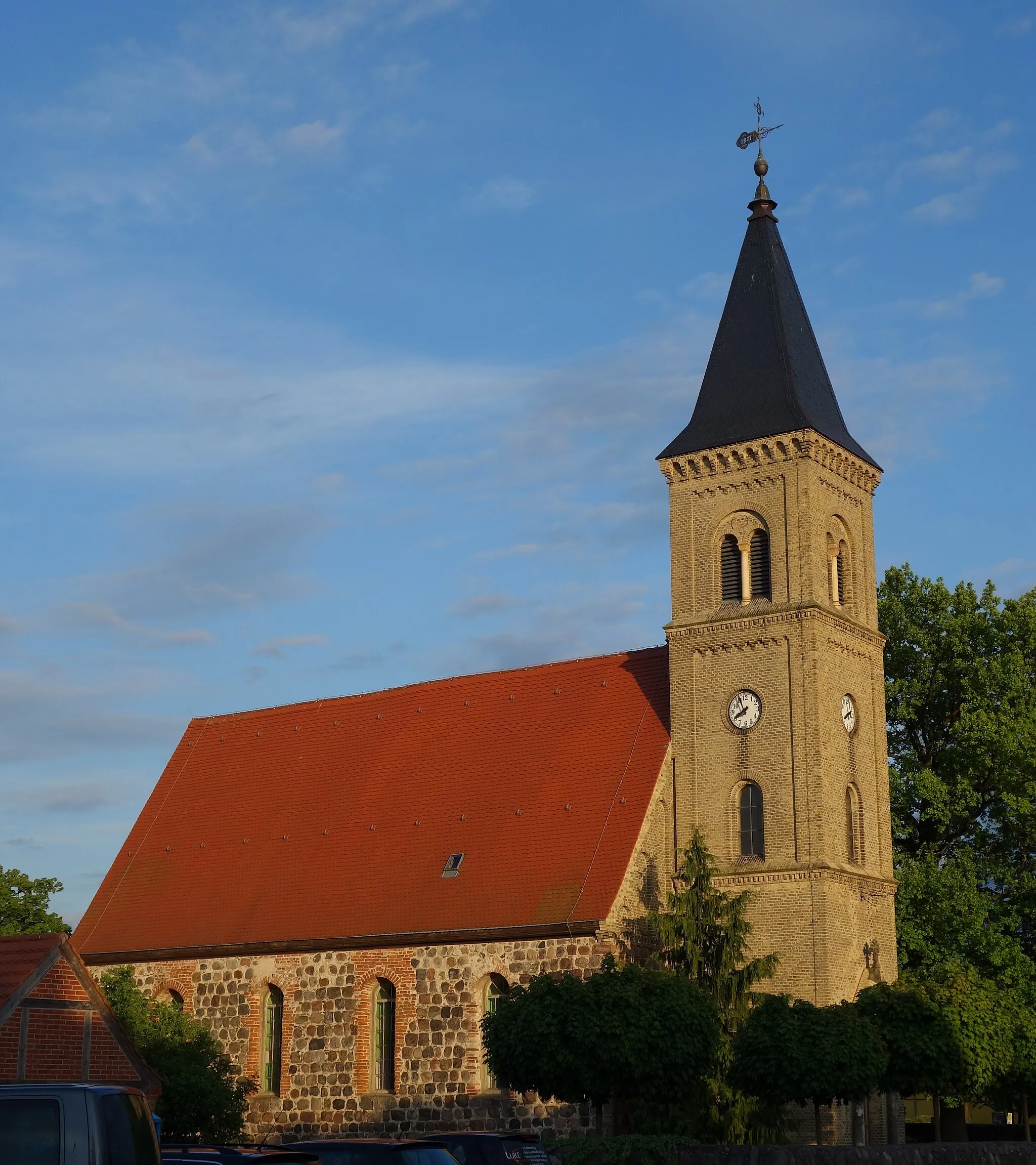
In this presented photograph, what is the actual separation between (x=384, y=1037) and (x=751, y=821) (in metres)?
9.35

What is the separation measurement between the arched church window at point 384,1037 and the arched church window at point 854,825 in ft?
34.1

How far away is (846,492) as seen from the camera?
36.7 meters

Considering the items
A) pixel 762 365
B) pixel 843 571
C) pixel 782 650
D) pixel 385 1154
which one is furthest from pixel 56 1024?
pixel 762 365

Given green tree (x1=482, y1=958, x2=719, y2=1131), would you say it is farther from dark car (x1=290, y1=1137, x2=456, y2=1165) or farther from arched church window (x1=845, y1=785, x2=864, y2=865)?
dark car (x1=290, y1=1137, x2=456, y2=1165)

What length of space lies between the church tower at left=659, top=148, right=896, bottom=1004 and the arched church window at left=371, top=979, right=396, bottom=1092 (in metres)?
7.34

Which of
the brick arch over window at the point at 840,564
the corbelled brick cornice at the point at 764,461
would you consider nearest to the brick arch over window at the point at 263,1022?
the corbelled brick cornice at the point at 764,461

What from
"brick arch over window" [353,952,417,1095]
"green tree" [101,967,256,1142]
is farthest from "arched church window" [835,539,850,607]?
"green tree" [101,967,256,1142]

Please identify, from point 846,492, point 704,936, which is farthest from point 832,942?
point 846,492

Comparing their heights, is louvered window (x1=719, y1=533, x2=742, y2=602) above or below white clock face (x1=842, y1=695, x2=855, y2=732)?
above

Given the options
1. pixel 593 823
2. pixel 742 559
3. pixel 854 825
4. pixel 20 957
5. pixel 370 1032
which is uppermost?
pixel 742 559

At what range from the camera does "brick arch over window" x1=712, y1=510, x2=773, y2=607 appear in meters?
35.2

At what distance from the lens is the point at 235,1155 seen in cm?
1439

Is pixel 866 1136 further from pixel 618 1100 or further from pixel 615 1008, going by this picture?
pixel 615 1008

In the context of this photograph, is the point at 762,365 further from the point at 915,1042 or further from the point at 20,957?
the point at 20,957
